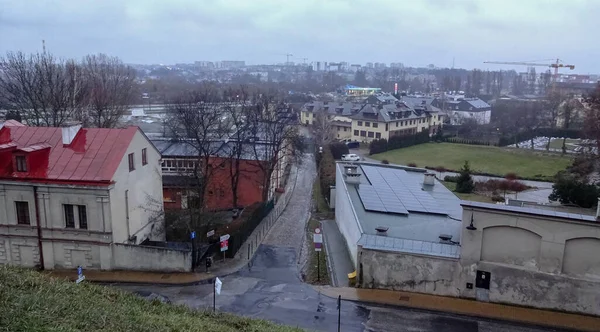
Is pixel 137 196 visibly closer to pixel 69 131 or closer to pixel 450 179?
pixel 69 131

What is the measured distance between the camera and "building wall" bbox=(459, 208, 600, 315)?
68.3ft

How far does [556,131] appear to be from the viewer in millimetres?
84250

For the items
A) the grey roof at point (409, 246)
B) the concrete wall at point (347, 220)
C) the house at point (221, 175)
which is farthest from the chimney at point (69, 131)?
the grey roof at point (409, 246)

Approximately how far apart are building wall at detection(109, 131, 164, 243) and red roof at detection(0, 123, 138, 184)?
22.6 inches

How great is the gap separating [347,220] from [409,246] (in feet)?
24.2

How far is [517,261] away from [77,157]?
2239 centimetres

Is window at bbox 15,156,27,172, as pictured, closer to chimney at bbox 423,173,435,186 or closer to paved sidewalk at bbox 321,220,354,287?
paved sidewalk at bbox 321,220,354,287

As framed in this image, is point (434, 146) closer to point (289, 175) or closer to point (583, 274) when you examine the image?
point (289, 175)

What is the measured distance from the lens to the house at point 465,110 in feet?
341

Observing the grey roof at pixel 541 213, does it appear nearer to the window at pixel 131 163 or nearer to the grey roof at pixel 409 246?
the grey roof at pixel 409 246

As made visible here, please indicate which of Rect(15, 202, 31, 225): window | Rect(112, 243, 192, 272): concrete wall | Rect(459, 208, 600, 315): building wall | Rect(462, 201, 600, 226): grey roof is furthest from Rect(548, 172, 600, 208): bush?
Rect(15, 202, 31, 225): window

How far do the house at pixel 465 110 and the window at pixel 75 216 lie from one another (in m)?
87.9

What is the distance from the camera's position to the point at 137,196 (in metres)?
27.7

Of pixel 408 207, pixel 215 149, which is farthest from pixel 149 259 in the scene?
pixel 215 149
